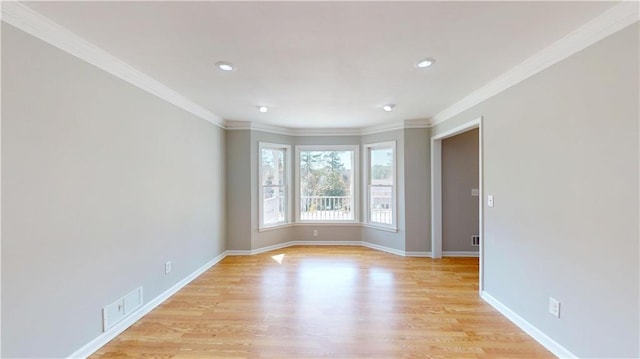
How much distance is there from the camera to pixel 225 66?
99.0 inches

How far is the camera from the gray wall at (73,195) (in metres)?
1.67

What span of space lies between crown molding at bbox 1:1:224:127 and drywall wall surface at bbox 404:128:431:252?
3.66 meters

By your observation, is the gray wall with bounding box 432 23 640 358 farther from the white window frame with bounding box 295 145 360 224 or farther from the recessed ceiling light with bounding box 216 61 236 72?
the white window frame with bounding box 295 145 360 224

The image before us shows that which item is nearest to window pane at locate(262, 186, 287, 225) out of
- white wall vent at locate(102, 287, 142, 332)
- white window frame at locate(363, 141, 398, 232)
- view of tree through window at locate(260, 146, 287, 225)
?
view of tree through window at locate(260, 146, 287, 225)

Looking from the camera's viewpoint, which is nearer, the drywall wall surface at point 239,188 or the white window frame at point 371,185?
the drywall wall surface at point 239,188

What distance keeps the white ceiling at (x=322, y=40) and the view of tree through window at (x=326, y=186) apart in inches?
99.0

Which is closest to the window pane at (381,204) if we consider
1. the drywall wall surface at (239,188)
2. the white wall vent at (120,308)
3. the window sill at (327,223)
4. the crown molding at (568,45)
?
the window sill at (327,223)

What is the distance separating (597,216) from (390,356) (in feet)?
5.59

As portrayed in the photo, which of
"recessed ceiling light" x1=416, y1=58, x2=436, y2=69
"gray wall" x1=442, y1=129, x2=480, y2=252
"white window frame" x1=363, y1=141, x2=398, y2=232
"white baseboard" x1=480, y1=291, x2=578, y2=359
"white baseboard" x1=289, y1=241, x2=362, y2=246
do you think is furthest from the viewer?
"white baseboard" x1=289, y1=241, x2=362, y2=246

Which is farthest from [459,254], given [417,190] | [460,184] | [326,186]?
[326,186]

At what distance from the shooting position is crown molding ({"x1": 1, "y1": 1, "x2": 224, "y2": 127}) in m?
1.65

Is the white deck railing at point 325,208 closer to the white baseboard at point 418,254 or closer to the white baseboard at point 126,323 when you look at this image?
the white baseboard at point 418,254

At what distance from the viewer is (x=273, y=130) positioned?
17.4 feet

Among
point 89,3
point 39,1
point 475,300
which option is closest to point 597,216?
point 475,300
